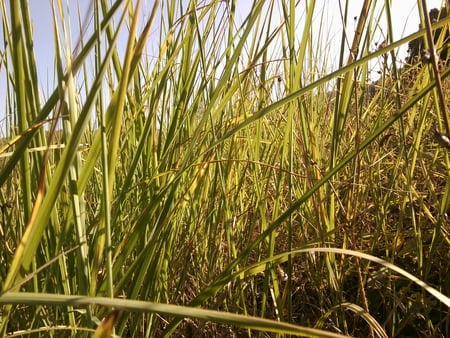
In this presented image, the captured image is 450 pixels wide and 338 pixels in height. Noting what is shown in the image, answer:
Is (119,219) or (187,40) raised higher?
(187,40)

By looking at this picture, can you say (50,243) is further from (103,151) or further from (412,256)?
(412,256)

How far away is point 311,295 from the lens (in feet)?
3.12

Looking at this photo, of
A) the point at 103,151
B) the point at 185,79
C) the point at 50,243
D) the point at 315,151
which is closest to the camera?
the point at 103,151

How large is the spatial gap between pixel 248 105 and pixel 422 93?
2.30ft

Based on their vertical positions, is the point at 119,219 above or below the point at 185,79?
below

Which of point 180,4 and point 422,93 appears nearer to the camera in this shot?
point 422,93

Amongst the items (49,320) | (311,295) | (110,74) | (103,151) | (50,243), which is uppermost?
(110,74)

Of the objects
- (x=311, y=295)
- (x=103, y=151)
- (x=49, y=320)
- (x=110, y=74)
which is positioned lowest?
(x=311, y=295)

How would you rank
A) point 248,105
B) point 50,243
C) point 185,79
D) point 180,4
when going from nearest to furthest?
1. point 50,243
2. point 185,79
3. point 180,4
4. point 248,105

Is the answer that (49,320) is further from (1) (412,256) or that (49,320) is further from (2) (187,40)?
(1) (412,256)

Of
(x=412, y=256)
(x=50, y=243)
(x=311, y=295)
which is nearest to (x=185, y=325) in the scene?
(x=311, y=295)

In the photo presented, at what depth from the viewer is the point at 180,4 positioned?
79 centimetres

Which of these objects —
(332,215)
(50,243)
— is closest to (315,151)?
(332,215)

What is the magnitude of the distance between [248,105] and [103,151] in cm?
74
